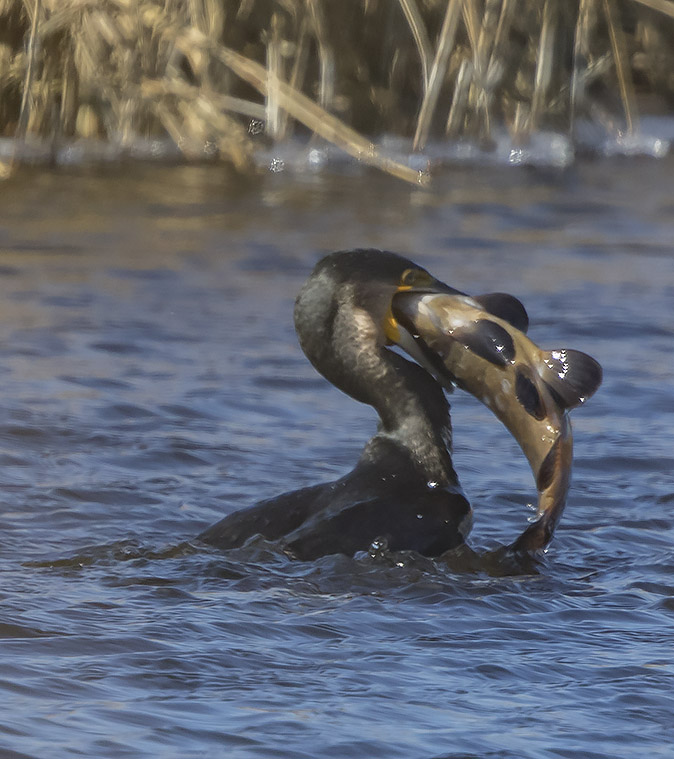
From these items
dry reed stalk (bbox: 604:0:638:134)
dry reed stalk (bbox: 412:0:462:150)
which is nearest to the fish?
dry reed stalk (bbox: 412:0:462:150)

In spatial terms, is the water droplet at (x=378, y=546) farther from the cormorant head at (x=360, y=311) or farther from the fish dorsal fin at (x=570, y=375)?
the fish dorsal fin at (x=570, y=375)

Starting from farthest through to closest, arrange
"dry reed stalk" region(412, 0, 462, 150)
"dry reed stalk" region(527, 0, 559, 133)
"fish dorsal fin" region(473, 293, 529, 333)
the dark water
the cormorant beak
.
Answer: "dry reed stalk" region(527, 0, 559, 133) < "dry reed stalk" region(412, 0, 462, 150) < the cormorant beak < "fish dorsal fin" region(473, 293, 529, 333) < the dark water

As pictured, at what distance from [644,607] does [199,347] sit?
3.52 metres

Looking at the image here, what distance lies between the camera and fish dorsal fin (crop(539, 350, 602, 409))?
3.73m

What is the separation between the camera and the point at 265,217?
10445 millimetres

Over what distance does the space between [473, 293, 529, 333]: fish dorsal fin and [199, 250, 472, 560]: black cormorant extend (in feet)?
0.53

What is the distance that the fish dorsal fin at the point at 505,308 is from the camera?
3910 mm

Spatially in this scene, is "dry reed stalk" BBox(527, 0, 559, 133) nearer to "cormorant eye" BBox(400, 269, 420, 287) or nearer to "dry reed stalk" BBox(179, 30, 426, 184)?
"dry reed stalk" BBox(179, 30, 426, 184)

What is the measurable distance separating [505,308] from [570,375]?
28 centimetres

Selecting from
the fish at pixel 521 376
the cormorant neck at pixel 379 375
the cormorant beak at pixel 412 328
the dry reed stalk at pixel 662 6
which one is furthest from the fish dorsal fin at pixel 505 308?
the dry reed stalk at pixel 662 6

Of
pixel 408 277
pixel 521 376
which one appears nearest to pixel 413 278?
pixel 408 277

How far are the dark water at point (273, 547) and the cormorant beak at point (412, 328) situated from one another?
510 millimetres

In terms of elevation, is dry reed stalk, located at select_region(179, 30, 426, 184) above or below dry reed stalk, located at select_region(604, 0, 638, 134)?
below

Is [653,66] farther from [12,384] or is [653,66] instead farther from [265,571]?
[265,571]
